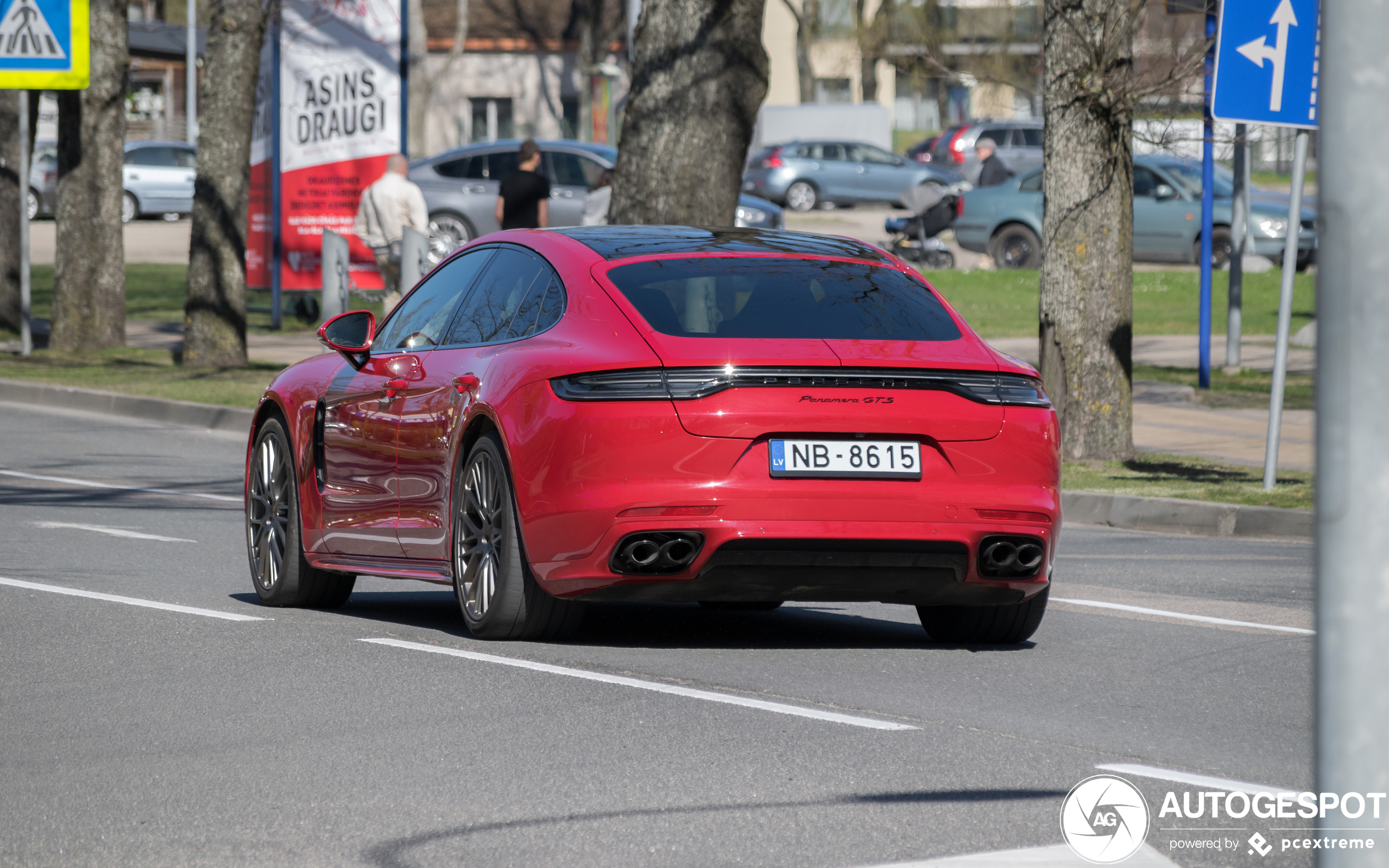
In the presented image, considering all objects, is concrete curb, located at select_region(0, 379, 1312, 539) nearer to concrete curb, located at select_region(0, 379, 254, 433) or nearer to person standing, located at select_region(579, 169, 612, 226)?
concrete curb, located at select_region(0, 379, 254, 433)

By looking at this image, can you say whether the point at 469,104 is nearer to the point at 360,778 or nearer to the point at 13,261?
the point at 13,261

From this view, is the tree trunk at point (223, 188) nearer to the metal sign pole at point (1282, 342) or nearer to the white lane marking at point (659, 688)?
the metal sign pole at point (1282, 342)

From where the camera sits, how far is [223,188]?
63.9 feet

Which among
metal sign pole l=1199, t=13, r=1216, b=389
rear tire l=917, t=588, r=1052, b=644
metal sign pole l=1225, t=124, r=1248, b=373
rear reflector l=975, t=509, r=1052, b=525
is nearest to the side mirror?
rear tire l=917, t=588, r=1052, b=644

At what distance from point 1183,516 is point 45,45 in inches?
492

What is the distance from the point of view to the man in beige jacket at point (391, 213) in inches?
843

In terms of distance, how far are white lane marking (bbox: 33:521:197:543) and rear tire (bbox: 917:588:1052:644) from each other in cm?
427

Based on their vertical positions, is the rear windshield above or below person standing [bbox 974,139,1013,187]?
below

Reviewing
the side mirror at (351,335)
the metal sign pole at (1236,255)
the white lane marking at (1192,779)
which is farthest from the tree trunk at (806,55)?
the white lane marking at (1192,779)

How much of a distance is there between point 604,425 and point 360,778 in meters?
1.77

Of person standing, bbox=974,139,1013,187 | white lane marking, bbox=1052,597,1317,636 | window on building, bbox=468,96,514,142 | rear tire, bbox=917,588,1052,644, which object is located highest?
window on building, bbox=468,96,514,142

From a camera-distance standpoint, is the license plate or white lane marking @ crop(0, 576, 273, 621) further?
white lane marking @ crop(0, 576, 273, 621)

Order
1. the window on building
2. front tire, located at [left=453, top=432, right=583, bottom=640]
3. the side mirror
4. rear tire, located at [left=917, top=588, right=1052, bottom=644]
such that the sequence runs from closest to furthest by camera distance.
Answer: front tire, located at [left=453, top=432, right=583, bottom=640] → rear tire, located at [left=917, top=588, right=1052, bottom=644] → the side mirror → the window on building

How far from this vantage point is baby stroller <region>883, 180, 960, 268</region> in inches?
1172
